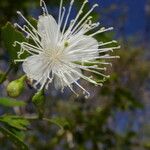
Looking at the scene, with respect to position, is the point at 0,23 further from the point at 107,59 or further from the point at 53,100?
the point at 53,100

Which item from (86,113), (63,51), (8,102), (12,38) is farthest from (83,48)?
(86,113)

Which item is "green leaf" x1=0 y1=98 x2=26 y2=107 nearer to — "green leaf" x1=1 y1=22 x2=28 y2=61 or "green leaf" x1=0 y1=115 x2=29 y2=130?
"green leaf" x1=0 y1=115 x2=29 y2=130

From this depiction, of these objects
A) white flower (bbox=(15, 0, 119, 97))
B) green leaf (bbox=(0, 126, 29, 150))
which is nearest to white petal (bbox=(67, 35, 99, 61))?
white flower (bbox=(15, 0, 119, 97))

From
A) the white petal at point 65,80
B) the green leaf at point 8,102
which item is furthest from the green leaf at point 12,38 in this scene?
the green leaf at point 8,102

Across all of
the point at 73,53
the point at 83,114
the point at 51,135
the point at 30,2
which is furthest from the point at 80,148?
the point at 73,53

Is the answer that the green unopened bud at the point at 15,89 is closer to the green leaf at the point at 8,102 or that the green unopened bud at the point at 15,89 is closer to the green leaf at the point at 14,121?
the green leaf at the point at 14,121

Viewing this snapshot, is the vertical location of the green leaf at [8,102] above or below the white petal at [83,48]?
below
